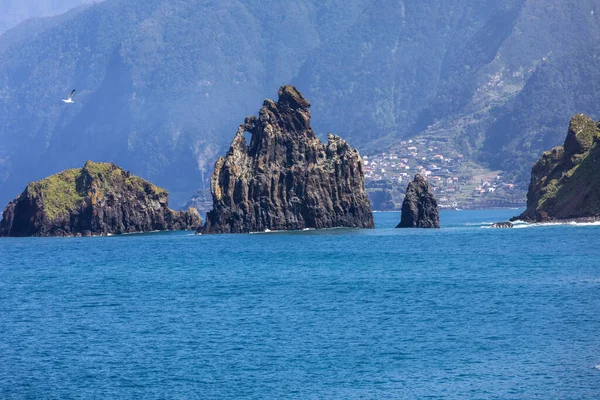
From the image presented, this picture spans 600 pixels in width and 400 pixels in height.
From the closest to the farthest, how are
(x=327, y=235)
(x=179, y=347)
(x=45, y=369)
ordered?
(x=45, y=369) → (x=179, y=347) → (x=327, y=235)

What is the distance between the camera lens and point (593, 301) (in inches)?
3713

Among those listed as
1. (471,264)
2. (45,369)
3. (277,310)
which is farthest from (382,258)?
(45,369)

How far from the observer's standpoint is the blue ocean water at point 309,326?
69.5m

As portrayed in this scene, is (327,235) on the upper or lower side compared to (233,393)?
upper

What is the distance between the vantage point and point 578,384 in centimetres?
6625

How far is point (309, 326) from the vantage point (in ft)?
288

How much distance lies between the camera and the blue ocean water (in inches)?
2736

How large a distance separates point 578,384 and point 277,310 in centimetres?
3432

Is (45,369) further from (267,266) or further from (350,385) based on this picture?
(267,266)

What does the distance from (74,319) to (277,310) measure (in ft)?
49.3

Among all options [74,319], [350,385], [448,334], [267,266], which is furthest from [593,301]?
[267,266]

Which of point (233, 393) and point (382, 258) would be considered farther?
point (382, 258)

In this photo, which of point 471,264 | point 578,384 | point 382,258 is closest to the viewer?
point 578,384

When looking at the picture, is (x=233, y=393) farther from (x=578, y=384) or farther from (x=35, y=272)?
(x=35, y=272)
